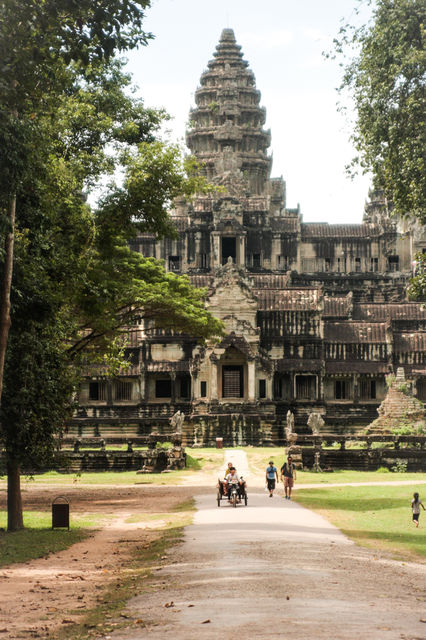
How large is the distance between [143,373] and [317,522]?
4174 centimetres

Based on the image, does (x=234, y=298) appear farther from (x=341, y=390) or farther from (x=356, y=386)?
Answer: (x=356, y=386)

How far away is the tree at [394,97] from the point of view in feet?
98.5

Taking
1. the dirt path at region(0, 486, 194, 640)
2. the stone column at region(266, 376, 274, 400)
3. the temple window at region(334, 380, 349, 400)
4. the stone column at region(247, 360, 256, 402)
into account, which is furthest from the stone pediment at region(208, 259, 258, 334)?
the dirt path at region(0, 486, 194, 640)

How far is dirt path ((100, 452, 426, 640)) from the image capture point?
12.1m

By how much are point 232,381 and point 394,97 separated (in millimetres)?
38071

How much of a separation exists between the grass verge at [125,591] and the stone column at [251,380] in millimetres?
36997

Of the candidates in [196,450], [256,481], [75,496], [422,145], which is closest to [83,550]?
[75,496]

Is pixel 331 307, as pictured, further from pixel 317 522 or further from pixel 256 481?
pixel 317 522

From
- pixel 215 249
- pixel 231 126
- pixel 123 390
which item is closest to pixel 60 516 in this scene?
pixel 123 390

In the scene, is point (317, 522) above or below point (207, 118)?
below

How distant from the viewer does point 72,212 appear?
2870 centimetres

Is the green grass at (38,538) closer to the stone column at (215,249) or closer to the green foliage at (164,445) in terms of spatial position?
the green foliage at (164,445)

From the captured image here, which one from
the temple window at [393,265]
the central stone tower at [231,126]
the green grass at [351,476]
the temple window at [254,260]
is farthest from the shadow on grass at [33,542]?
the central stone tower at [231,126]

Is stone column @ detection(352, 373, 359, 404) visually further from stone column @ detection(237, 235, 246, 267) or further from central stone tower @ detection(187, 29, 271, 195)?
central stone tower @ detection(187, 29, 271, 195)
